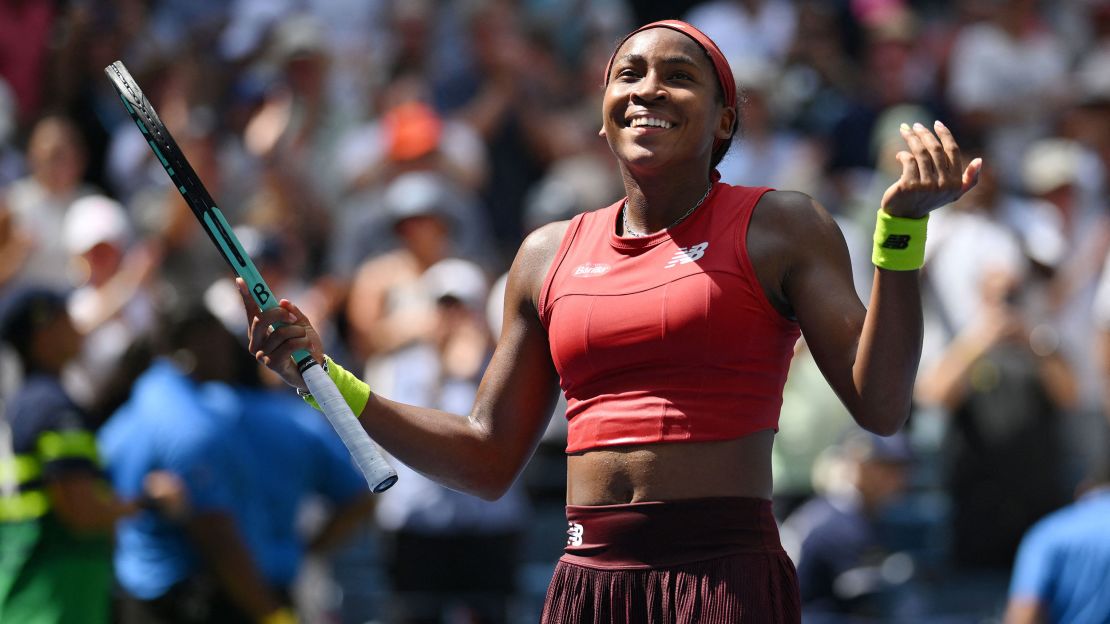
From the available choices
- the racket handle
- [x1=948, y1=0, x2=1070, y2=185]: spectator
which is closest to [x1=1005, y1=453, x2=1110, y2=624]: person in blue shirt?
the racket handle

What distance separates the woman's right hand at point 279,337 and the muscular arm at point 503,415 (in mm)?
226

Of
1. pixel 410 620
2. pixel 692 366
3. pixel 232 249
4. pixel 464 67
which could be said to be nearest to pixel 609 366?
pixel 692 366

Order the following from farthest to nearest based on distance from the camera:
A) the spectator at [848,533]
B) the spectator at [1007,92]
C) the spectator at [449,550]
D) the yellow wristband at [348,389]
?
the spectator at [1007,92] < the spectator at [449,550] < the spectator at [848,533] < the yellow wristband at [348,389]

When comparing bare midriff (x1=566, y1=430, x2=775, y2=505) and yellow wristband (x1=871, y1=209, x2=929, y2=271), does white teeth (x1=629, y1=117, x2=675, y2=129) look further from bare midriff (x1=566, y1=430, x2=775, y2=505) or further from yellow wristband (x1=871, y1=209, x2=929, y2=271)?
bare midriff (x1=566, y1=430, x2=775, y2=505)

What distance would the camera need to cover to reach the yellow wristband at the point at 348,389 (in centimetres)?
358

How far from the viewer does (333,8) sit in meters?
11.1

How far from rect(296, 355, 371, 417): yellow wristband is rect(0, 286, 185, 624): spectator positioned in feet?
10.9

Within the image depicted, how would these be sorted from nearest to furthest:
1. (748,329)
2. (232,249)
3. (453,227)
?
(748,329), (232,249), (453,227)

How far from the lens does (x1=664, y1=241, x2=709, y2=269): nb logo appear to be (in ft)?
11.4

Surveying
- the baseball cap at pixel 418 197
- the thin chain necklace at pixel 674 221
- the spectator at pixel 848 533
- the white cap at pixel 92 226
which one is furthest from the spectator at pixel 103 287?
the thin chain necklace at pixel 674 221

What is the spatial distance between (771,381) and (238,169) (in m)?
7.09

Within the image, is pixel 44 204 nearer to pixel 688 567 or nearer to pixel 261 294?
pixel 261 294

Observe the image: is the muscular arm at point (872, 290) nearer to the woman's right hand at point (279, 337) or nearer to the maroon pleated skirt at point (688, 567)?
the maroon pleated skirt at point (688, 567)

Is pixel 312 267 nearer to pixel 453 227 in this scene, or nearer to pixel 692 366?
pixel 453 227
